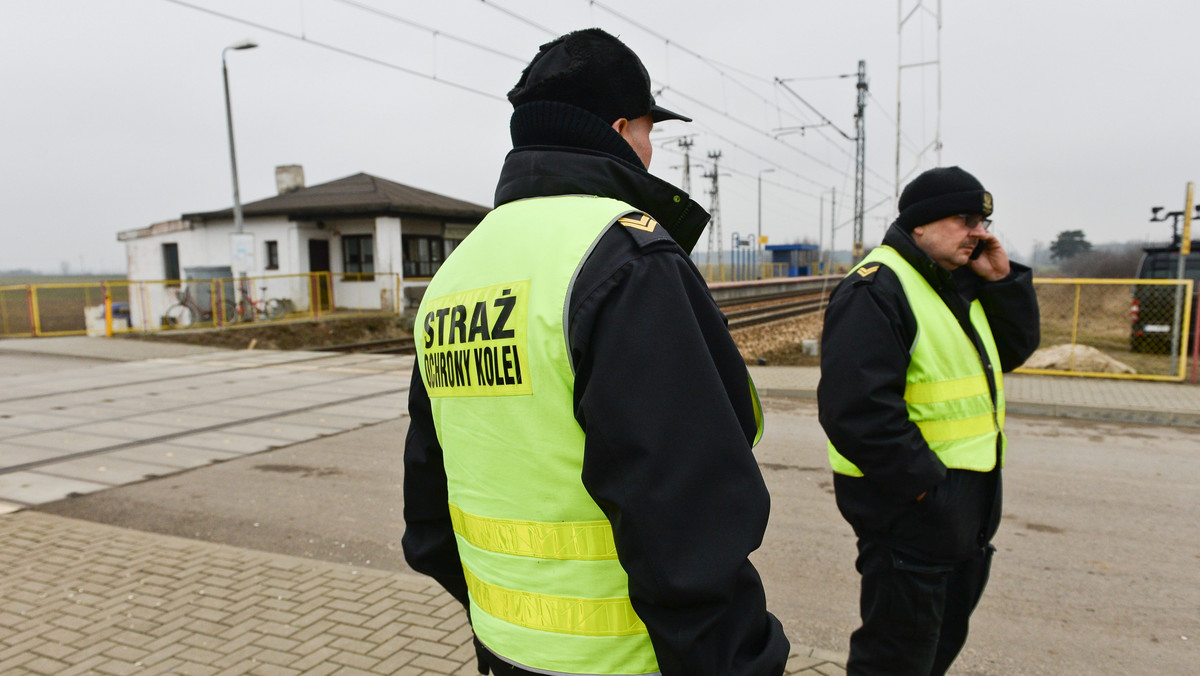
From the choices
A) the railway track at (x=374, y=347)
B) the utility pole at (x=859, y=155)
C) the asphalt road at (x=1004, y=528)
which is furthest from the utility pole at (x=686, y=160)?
the asphalt road at (x=1004, y=528)

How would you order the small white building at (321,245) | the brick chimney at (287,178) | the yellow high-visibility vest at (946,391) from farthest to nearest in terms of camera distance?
the brick chimney at (287,178) → the small white building at (321,245) → the yellow high-visibility vest at (946,391)

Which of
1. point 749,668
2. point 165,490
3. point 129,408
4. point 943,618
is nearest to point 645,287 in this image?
point 749,668

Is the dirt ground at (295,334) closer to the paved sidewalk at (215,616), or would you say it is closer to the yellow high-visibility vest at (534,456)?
the paved sidewalk at (215,616)

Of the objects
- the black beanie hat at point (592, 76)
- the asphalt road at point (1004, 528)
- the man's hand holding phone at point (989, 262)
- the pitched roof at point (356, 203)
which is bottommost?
the asphalt road at point (1004, 528)

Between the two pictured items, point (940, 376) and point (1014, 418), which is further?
point (1014, 418)

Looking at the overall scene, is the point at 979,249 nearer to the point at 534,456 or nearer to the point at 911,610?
the point at 911,610

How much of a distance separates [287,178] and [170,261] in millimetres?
5600

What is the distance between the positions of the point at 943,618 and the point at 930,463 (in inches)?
22.4

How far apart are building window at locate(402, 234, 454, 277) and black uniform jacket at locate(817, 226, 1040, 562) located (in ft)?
77.3

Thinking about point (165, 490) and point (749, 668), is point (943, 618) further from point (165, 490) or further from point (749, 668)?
→ point (165, 490)

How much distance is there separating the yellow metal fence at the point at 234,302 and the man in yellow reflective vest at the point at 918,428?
2095 cm

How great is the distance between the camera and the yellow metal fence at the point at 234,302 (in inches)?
843

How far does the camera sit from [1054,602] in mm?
3826

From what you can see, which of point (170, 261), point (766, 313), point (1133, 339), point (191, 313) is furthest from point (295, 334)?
point (1133, 339)
